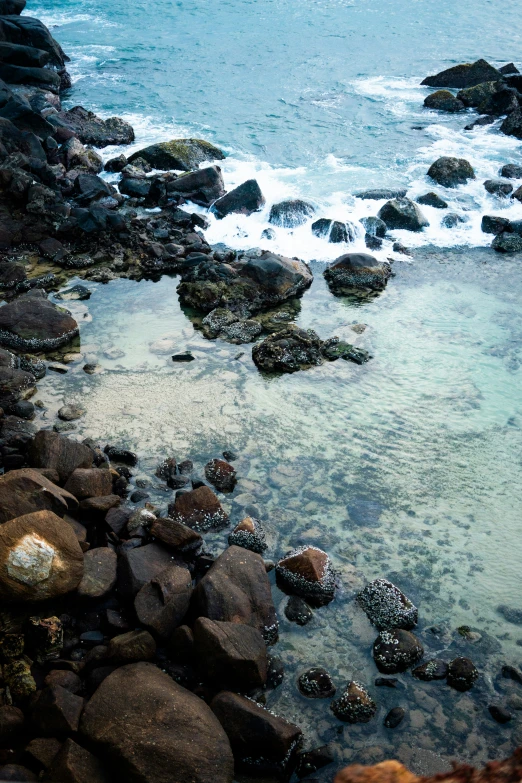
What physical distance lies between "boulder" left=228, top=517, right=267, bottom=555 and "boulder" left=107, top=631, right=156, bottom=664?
164 centimetres

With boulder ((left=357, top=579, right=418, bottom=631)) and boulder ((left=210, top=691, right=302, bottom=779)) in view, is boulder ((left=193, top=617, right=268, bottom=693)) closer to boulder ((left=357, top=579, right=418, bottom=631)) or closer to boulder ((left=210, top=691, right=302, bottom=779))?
boulder ((left=210, top=691, right=302, bottom=779))

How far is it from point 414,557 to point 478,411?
2981mm

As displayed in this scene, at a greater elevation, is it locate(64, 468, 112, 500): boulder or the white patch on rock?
the white patch on rock

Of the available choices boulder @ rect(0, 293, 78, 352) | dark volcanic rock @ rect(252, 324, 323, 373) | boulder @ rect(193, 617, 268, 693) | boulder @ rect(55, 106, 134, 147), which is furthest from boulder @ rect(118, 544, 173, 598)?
boulder @ rect(55, 106, 134, 147)

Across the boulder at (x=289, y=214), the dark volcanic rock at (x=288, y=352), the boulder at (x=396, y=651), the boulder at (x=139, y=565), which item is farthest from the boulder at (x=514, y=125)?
the boulder at (x=139, y=565)

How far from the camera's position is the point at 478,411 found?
30.3 feet

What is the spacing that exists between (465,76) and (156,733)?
2423 centimetres

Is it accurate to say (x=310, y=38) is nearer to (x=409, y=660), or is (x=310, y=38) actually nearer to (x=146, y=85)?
(x=146, y=85)

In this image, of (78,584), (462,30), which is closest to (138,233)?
(78,584)

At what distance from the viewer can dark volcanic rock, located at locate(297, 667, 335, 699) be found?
224 inches

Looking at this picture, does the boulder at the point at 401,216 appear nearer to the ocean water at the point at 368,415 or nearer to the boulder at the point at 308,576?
the ocean water at the point at 368,415

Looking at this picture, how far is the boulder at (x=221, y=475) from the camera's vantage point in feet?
25.7

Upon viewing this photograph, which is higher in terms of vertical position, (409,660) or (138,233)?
(138,233)

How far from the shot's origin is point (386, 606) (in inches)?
249
